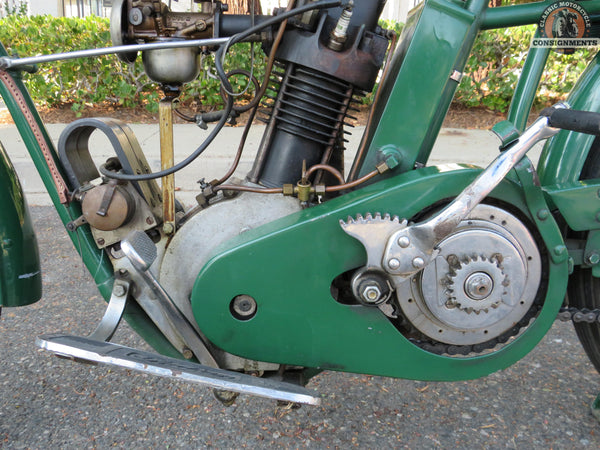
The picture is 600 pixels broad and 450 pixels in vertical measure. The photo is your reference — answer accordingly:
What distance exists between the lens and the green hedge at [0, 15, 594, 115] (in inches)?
245

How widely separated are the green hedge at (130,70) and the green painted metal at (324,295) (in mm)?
4814

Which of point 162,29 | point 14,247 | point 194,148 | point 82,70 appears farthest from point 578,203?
point 82,70

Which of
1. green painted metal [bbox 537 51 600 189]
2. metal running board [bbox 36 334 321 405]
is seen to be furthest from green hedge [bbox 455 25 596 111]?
metal running board [bbox 36 334 321 405]

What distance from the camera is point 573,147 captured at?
169 centimetres

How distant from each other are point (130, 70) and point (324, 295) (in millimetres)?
5570

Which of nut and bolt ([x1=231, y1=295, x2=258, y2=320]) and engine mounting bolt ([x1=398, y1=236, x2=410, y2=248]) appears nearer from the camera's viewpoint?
engine mounting bolt ([x1=398, y1=236, x2=410, y2=248])

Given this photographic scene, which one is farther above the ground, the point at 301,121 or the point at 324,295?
the point at 301,121

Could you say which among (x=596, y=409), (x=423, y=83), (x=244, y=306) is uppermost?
(x=423, y=83)

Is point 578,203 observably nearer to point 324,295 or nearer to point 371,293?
point 371,293

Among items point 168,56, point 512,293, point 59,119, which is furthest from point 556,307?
point 59,119

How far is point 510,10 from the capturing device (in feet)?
5.26

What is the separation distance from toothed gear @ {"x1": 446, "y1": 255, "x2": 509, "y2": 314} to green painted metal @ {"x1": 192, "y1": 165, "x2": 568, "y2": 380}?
0.18 meters

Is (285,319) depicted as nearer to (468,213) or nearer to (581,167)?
(468,213)

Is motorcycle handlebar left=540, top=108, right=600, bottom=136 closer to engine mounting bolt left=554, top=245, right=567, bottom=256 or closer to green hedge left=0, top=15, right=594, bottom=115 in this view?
engine mounting bolt left=554, top=245, right=567, bottom=256
